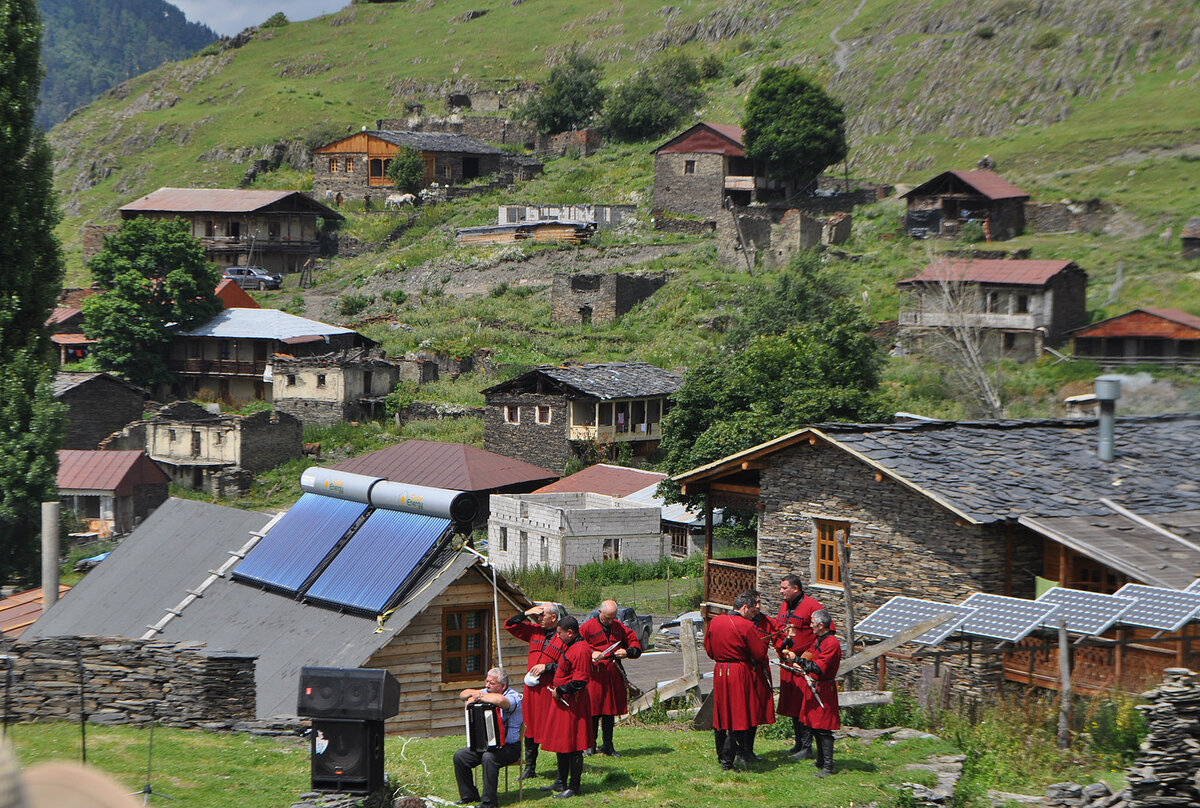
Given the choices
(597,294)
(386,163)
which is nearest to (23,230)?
(597,294)

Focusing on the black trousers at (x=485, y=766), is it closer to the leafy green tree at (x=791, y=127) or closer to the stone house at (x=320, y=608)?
the stone house at (x=320, y=608)

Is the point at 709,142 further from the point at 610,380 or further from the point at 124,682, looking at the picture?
the point at 124,682

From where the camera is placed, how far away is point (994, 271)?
168 feet

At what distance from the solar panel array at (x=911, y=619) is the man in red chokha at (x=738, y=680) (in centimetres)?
288

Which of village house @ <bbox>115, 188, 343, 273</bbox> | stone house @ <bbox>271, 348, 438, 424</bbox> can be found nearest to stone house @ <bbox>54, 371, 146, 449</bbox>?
stone house @ <bbox>271, 348, 438, 424</bbox>

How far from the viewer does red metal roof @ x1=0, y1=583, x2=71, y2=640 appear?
2052 cm

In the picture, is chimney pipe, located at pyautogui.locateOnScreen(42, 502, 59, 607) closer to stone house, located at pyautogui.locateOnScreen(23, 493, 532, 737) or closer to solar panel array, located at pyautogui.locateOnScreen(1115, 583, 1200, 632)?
stone house, located at pyautogui.locateOnScreen(23, 493, 532, 737)

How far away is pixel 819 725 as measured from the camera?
11492 mm

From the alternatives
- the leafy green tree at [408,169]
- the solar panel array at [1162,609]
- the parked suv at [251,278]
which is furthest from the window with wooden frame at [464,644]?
the leafy green tree at [408,169]

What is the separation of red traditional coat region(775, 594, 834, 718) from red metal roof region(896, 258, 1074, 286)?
131ft

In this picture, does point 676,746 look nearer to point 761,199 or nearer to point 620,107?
point 761,199

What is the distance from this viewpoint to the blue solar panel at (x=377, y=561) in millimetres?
15984

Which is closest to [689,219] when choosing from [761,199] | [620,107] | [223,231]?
[761,199]

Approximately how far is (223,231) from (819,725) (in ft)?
225
